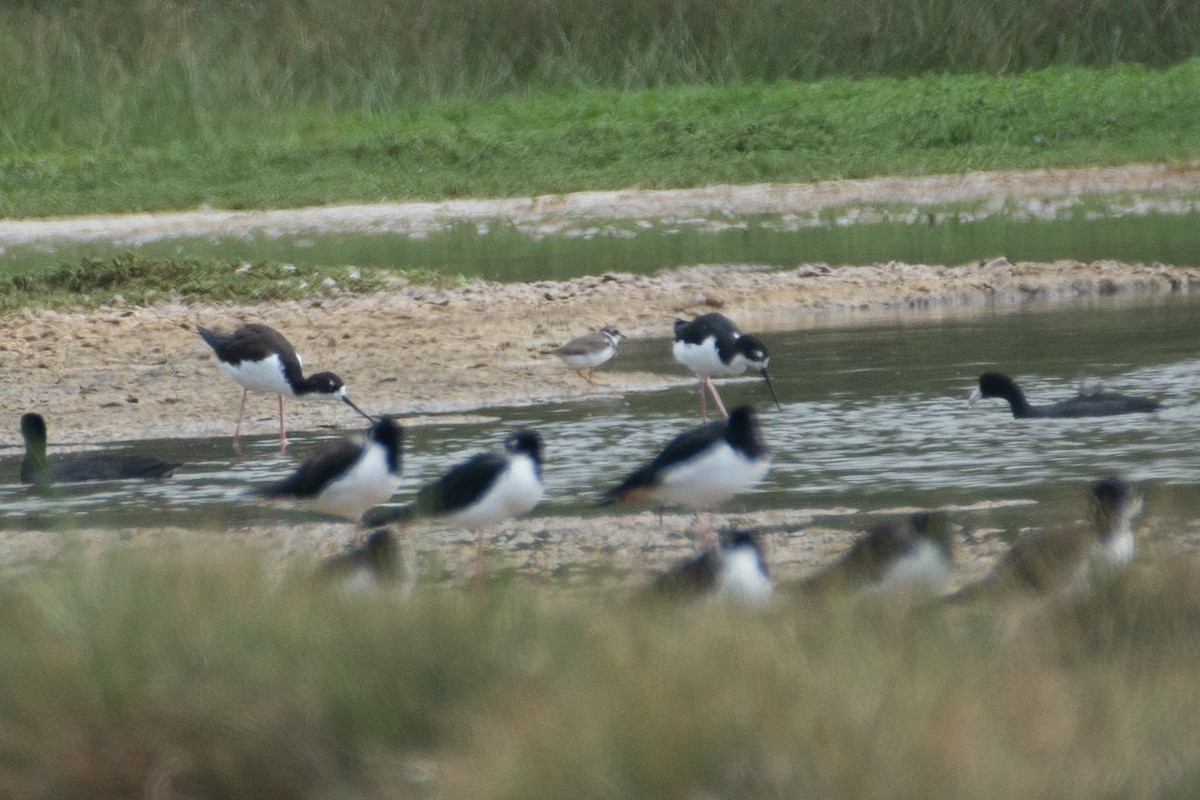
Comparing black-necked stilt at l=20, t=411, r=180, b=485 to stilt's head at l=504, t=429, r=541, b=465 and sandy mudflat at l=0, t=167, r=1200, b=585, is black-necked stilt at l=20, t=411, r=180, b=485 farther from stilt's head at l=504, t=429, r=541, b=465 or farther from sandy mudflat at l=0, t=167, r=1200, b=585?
stilt's head at l=504, t=429, r=541, b=465

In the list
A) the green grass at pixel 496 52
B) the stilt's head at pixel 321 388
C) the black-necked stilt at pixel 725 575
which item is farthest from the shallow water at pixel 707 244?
the black-necked stilt at pixel 725 575

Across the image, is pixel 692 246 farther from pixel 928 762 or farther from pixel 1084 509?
pixel 928 762

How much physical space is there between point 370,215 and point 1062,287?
13133 millimetres

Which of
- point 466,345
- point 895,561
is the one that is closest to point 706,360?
point 466,345

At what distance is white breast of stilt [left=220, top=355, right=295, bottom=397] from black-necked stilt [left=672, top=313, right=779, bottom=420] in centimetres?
260

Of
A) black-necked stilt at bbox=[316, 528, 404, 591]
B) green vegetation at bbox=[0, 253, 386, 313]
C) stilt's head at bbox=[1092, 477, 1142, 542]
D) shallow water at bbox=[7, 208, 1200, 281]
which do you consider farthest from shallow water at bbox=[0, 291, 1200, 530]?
shallow water at bbox=[7, 208, 1200, 281]

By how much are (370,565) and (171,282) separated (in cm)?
1414

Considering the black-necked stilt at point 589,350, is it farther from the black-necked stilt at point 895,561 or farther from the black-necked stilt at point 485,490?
the black-necked stilt at point 895,561

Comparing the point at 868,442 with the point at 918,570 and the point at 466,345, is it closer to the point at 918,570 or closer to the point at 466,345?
the point at 918,570

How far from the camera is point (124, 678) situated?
562 centimetres

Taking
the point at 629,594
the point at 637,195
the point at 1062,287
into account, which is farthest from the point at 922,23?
the point at 629,594

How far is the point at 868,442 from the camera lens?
474 inches

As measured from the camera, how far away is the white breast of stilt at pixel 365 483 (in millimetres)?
9070

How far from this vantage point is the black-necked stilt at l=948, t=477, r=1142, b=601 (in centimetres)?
649
